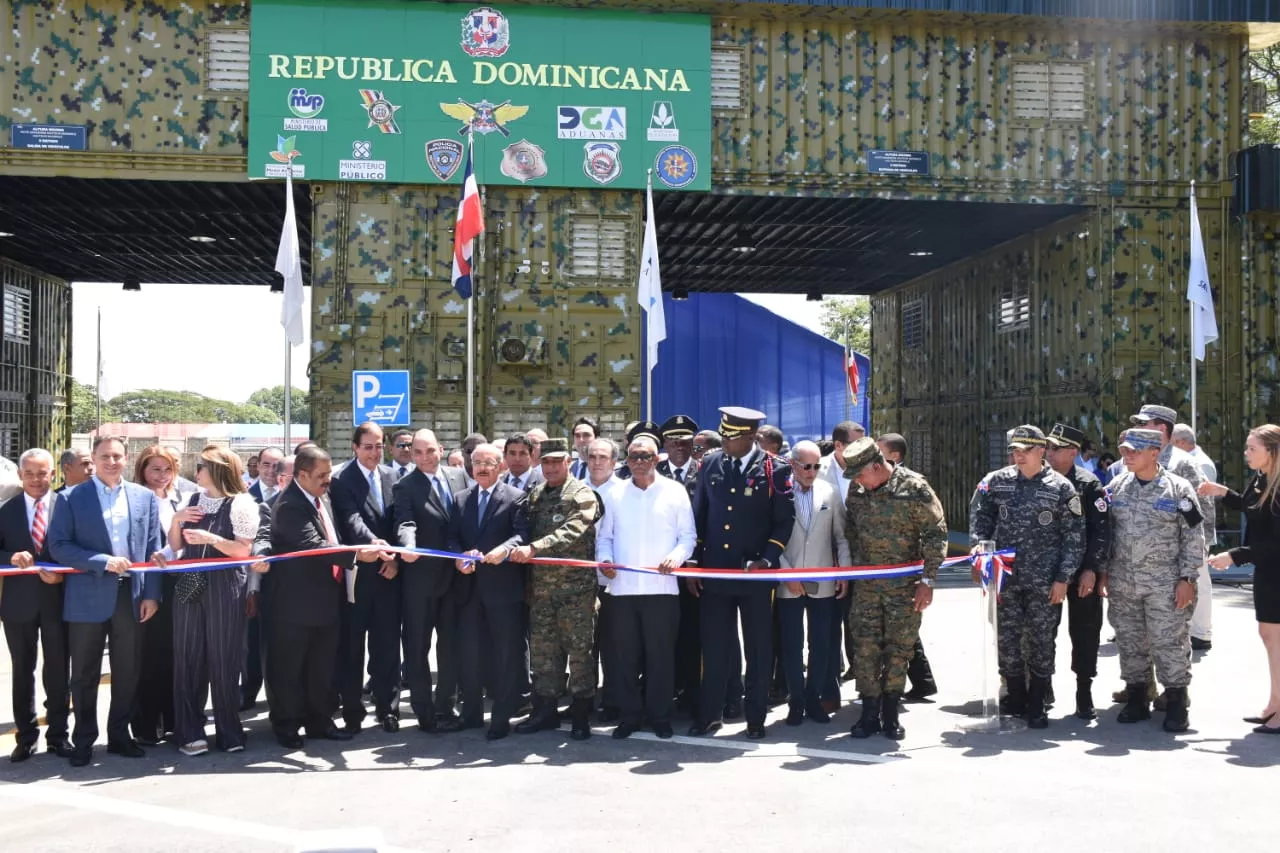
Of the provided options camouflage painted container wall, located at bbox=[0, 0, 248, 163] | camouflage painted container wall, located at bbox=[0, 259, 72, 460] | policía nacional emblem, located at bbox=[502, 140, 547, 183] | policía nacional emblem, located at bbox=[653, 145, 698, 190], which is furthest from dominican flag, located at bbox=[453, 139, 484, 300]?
camouflage painted container wall, located at bbox=[0, 259, 72, 460]

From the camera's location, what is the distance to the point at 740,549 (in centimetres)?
667

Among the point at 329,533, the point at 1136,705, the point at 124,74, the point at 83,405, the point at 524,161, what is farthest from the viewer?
the point at 83,405

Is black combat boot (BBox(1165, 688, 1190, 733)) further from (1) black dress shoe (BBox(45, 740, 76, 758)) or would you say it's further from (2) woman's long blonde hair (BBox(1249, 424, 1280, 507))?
(1) black dress shoe (BBox(45, 740, 76, 758))

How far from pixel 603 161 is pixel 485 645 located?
409 inches

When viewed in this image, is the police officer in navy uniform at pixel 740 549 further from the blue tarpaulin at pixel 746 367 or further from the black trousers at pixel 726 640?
the blue tarpaulin at pixel 746 367

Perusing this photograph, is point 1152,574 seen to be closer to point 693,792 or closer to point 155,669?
point 693,792

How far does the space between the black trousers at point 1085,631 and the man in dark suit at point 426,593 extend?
375 centimetres

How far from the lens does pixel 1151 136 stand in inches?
661

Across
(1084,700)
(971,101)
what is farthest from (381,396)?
(971,101)

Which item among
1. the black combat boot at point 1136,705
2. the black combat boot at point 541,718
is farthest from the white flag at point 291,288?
the black combat boot at point 1136,705

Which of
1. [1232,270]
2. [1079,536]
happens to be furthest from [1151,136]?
[1079,536]

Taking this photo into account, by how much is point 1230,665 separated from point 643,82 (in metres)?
10.9

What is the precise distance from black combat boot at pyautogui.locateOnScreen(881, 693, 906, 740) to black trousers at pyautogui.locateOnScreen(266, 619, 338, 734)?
3235 mm

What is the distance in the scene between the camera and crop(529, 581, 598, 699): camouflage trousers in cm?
654
